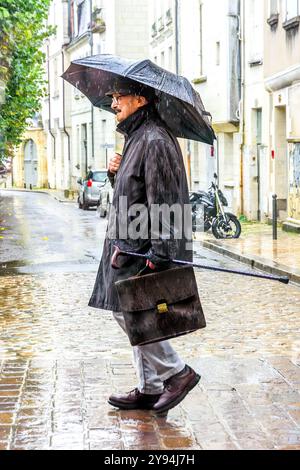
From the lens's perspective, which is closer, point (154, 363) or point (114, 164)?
point (154, 363)

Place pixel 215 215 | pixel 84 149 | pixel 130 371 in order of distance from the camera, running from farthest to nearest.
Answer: pixel 84 149
pixel 215 215
pixel 130 371

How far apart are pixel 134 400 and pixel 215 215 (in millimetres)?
17025

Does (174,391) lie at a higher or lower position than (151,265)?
lower

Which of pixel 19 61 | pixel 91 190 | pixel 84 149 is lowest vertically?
pixel 91 190

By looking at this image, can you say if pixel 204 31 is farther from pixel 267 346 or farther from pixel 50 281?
pixel 267 346

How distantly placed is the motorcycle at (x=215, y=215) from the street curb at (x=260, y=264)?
1.61m

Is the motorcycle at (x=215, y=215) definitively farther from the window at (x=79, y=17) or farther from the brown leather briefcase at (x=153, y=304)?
the window at (x=79, y=17)

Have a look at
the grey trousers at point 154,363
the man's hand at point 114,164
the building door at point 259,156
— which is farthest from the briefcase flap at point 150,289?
the building door at point 259,156

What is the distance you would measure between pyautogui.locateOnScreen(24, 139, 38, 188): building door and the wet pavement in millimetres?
60806

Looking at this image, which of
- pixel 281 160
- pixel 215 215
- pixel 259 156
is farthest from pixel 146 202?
pixel 259 156

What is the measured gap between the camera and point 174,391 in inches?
240

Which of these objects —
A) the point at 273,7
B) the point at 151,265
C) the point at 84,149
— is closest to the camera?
the point at 151,265

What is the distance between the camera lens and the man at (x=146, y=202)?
5.83 metres

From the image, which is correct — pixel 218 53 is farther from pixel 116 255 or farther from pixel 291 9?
pixel 116 255
